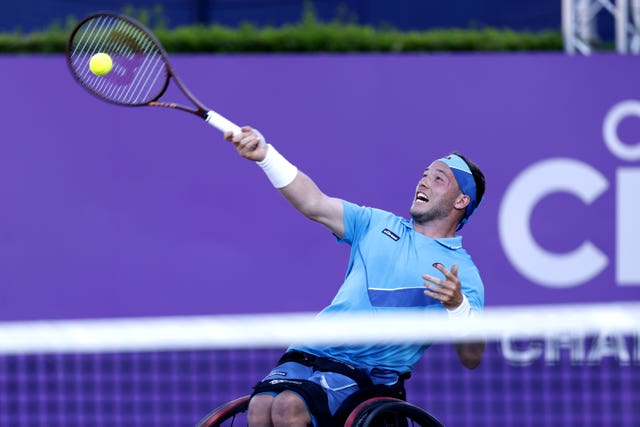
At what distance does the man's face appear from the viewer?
449cm

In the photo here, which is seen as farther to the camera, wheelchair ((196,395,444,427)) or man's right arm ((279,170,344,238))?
man's right arm ((279,170,344,238))

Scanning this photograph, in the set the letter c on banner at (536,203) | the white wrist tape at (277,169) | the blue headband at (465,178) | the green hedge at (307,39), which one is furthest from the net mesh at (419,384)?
the white wrist tape at (277,169)

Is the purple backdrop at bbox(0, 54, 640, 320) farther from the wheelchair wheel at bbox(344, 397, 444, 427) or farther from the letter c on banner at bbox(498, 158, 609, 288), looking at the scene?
the wheelchair wheel at bbox(344, 397, 444, 427)

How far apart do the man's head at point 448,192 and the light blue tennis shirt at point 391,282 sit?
12 centimetres

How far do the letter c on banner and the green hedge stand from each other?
1.44 metres

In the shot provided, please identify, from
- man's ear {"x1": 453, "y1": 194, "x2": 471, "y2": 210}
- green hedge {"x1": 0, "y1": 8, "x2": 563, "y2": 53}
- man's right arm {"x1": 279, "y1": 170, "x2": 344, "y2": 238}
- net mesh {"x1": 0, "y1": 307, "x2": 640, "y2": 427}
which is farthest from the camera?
green hedge {"x1": 0, "y1": 8, "x2": 563, "y2": 53}

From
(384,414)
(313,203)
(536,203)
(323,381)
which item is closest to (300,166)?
(536,203)

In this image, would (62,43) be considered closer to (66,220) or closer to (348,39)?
(66,220)

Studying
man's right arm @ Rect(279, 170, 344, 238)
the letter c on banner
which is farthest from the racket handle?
the letter c on banner

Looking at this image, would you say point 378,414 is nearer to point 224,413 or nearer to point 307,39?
point 224,413

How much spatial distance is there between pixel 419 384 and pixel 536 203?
1.51 meters

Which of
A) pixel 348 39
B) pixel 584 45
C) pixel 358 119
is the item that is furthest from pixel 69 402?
pixel 584 45

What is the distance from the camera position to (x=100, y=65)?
15.3 ft

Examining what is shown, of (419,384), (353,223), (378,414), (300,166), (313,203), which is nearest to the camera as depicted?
(378,414)
